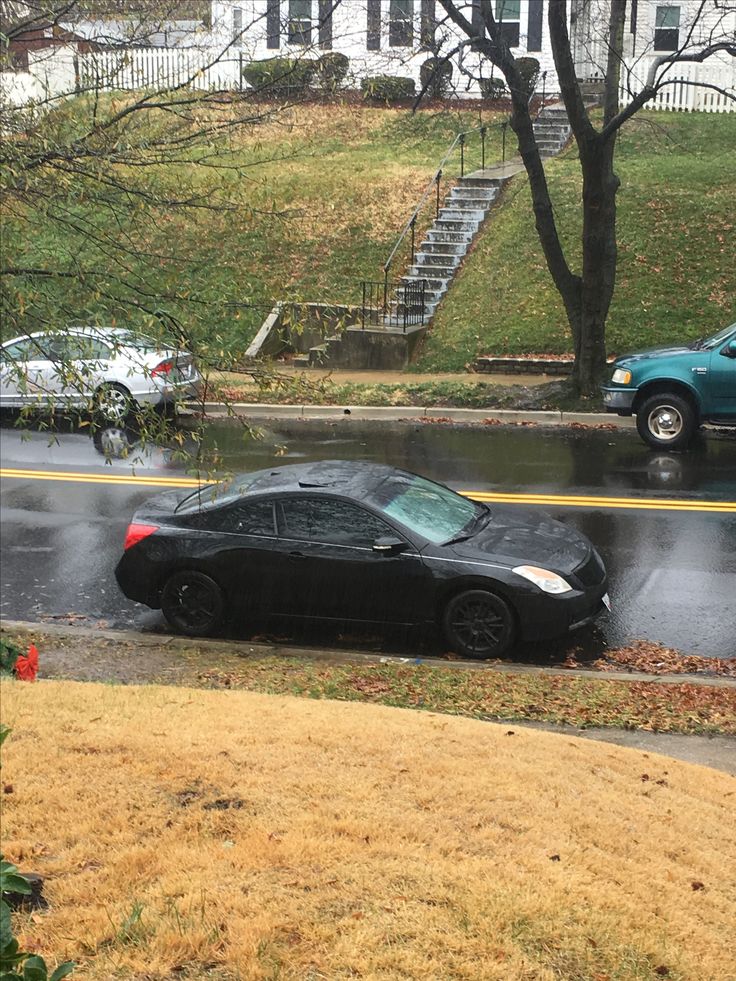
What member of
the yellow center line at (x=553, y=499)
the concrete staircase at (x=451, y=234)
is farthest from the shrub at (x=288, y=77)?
the concrete staircase at (x=451, y=234)

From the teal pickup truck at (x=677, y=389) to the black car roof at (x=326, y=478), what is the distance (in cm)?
636

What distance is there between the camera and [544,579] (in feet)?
30.7

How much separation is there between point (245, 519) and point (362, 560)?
119 centimetres

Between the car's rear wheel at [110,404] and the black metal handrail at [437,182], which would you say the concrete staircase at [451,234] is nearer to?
the black metal handrail at [437,182]

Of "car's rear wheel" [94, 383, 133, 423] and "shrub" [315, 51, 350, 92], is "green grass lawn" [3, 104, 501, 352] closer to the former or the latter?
"car's rear wheel" [94, 383, 133, 423]

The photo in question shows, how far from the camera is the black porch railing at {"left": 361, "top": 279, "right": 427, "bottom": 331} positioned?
2283cm

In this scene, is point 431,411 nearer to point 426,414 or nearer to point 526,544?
point 426,414

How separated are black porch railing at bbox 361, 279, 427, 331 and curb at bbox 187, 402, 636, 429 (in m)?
3.44

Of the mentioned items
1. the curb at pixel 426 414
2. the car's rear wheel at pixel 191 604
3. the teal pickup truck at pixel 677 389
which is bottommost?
the car's rear wheel at pixel 191 604

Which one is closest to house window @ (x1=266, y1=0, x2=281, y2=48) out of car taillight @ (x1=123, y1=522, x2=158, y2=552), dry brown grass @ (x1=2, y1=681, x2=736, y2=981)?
car taillight @ (x1=123, y1=522, x2=158, y2=552)

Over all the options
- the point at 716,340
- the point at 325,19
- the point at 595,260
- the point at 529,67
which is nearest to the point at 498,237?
the point at 595,260

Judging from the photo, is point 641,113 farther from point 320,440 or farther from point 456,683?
point 456,683

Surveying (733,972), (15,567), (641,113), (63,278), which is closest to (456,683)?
(63,278)

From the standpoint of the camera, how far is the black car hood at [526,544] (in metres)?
9.52
